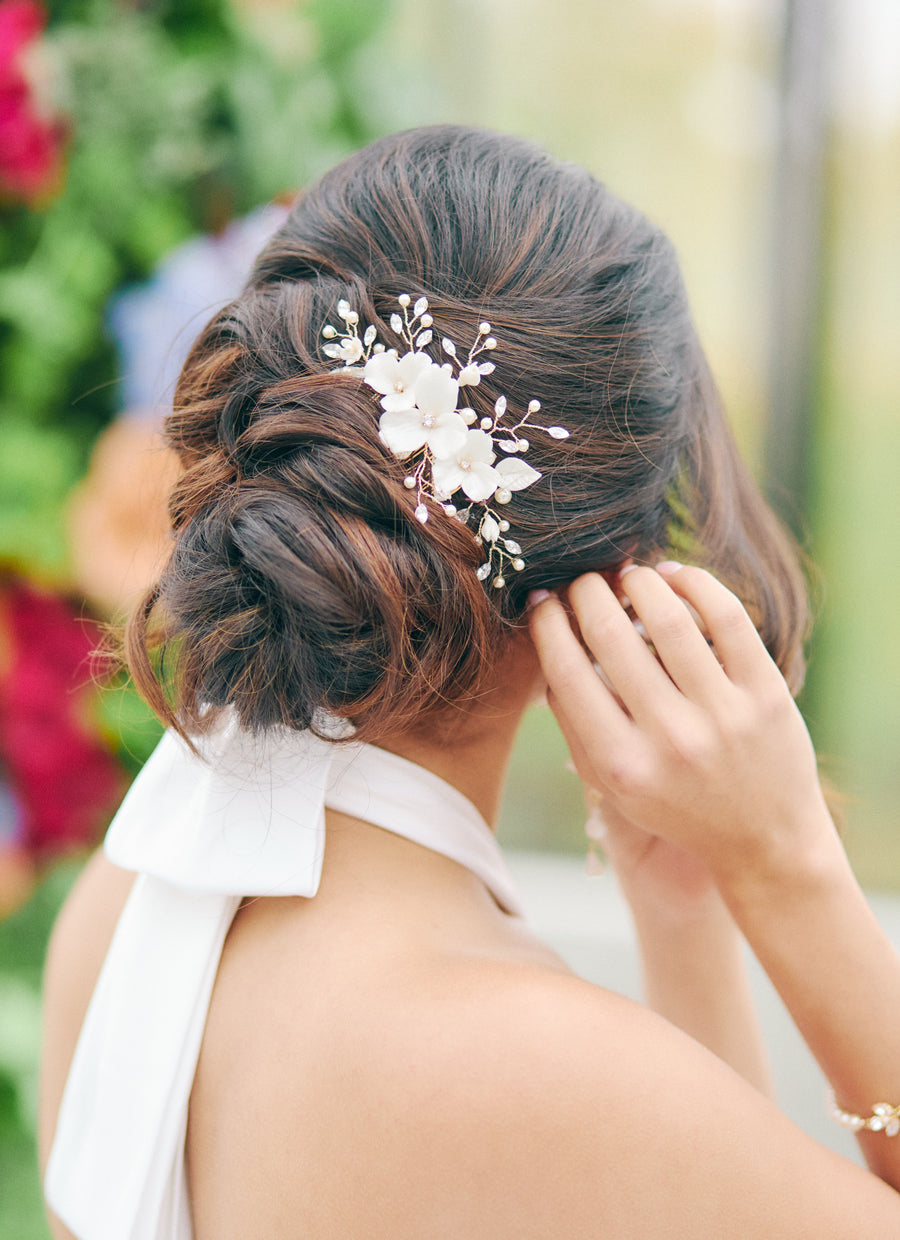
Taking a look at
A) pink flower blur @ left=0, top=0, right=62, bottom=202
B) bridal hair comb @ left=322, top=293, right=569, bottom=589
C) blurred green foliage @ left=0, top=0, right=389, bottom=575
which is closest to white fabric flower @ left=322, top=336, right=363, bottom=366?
bridal hair comb @ left=322, top=293, right=569, bottom=589

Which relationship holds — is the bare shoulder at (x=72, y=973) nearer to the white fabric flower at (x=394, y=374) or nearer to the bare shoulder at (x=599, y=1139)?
the bare shoulder at (x=599, y=1139)

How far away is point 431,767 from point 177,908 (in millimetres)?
205

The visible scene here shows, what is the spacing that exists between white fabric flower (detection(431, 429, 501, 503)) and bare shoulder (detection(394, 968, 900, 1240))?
0.30 metres

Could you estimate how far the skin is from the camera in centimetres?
53

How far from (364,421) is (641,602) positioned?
0.22 m

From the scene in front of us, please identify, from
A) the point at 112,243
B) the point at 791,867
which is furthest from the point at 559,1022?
the point at 112,243

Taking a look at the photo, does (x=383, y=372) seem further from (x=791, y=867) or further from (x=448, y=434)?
(x=791, y=867)

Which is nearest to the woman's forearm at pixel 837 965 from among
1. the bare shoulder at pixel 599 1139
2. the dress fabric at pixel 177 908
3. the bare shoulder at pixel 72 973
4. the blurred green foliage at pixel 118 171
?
the bare shoulder at pixel 599 1139

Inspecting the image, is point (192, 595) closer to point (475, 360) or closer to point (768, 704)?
point (475, 360)

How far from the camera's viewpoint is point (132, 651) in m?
0.62

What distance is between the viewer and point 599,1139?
0.53m

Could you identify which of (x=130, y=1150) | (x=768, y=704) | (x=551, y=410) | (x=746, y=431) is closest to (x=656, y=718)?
(x=768, y=704)

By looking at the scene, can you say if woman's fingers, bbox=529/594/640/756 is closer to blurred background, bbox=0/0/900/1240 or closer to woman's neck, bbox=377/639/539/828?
woman's neck, bbox=377/639/539/828

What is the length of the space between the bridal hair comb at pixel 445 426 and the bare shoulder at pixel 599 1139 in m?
0.28
